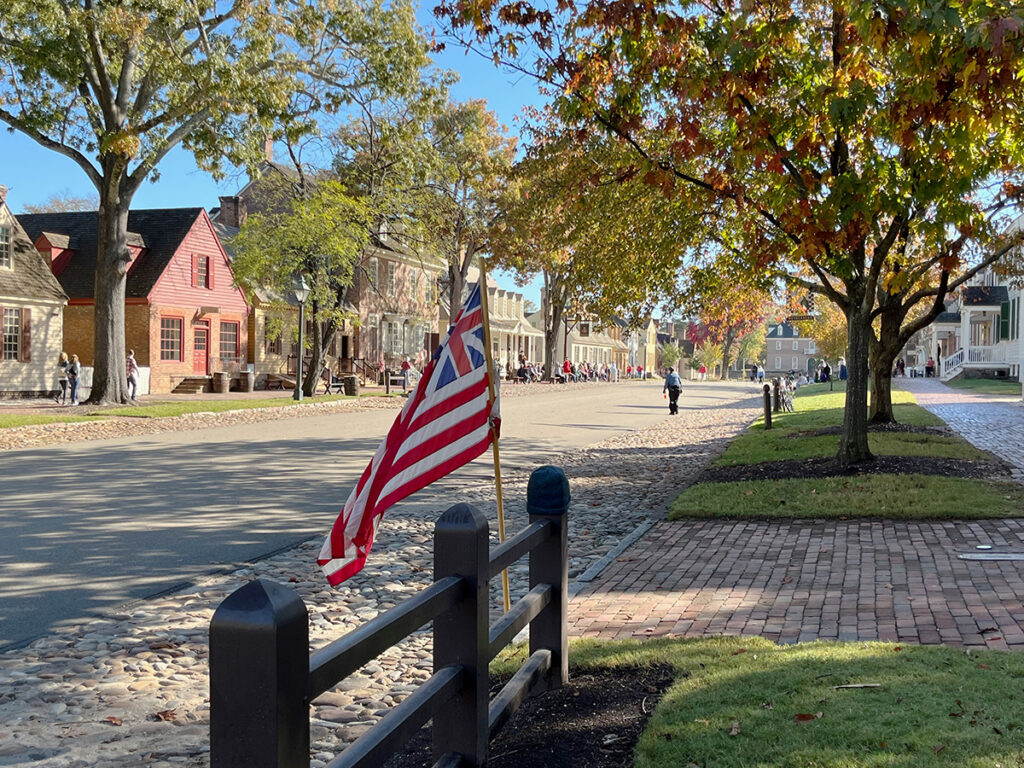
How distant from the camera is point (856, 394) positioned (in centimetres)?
1334

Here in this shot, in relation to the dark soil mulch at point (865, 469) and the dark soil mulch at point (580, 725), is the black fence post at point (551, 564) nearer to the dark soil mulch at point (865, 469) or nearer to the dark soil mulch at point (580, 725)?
the dark soil mulch at point (580, 725)

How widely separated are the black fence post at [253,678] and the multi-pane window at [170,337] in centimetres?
3767

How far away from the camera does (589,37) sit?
11539 millimetres

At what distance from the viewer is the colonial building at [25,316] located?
103ft

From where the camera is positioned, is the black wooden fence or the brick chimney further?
the brick chimney

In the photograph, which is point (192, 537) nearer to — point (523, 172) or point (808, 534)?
point (808, 534)

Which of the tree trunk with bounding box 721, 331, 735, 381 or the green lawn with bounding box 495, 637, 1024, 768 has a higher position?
the tree trunk with bounding box 721, 331, 735, 381

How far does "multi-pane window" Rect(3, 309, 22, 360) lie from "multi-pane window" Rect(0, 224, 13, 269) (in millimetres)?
1591

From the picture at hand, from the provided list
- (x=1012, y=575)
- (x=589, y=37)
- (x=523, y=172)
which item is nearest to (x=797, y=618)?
(x=1012, y=575)

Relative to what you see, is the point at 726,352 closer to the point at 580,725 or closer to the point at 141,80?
the point at 141,80

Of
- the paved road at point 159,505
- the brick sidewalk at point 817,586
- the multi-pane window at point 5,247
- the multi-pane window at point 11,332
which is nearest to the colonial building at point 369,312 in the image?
the multi-pane window at point 11,332

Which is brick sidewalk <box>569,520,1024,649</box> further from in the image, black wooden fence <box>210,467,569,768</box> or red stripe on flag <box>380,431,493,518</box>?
red stripe on flag <box>380,431,493,518</box>

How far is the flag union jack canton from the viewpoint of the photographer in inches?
153

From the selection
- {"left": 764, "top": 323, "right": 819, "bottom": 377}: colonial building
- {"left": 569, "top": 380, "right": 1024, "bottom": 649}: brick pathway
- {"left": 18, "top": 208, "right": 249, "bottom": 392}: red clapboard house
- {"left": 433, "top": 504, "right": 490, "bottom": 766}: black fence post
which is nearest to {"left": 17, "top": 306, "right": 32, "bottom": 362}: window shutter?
{"left": 18, "top": 208, "right": 249, "bottom": 392}: red clapboard house
